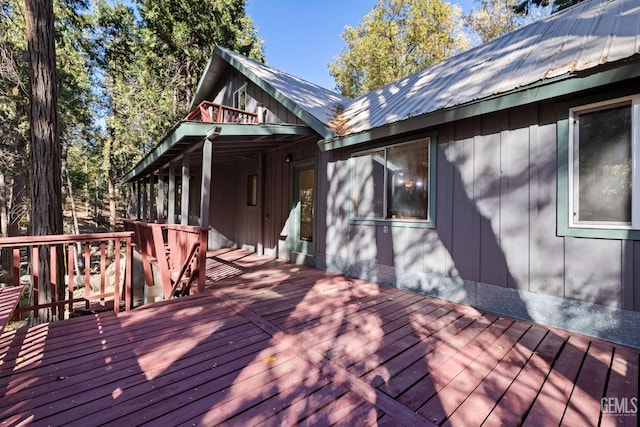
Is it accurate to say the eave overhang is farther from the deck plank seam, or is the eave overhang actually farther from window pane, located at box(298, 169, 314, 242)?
the deck plank seam

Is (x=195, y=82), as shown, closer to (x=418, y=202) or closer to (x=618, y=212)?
(x=418, y=202)

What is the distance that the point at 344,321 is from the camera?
314 cm

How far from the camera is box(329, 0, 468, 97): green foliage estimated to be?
18156 mm

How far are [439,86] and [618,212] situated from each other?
9.98 ft

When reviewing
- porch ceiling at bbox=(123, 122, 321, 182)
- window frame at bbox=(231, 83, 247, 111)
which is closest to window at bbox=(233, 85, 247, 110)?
window frame at bbox=(231, 83, 247, 111)

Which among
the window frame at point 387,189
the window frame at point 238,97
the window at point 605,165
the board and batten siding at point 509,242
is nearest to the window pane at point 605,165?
the window at point 605,165

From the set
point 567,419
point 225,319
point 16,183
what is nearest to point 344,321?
point 225,319

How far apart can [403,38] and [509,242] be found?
64.1ft

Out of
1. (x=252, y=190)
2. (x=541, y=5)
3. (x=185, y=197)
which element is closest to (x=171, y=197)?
(x=185, y=197)

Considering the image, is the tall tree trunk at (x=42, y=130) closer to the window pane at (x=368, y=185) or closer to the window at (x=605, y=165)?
the window pane at (x=368, y=185)

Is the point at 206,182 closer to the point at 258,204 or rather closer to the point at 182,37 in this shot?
the point at 258,204

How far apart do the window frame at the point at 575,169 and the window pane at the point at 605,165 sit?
46 millimetres

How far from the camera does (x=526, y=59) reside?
3.81m

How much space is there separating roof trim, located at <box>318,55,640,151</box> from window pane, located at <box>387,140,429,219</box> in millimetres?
324
